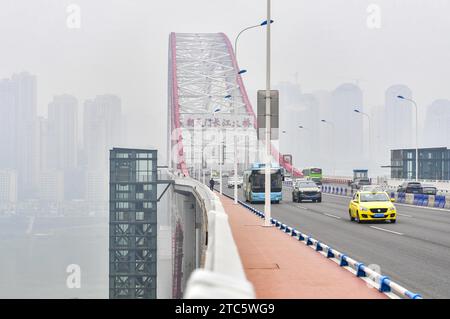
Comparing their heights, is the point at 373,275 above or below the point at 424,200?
above

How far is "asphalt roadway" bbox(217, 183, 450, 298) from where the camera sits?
1395 centimetres

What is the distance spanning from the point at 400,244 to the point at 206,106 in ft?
375

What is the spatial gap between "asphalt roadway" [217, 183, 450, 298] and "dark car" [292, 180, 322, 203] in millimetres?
15075

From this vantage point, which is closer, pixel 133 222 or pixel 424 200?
pixel 424 200

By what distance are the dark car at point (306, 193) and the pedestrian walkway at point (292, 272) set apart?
2913cm

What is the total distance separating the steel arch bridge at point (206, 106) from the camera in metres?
105

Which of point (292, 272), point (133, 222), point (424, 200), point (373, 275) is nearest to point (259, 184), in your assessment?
point (424, 200)

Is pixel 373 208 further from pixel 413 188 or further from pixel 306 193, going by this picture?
pixel 413 188

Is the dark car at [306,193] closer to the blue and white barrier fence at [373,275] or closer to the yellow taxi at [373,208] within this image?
the yellow taxi at [373,208]

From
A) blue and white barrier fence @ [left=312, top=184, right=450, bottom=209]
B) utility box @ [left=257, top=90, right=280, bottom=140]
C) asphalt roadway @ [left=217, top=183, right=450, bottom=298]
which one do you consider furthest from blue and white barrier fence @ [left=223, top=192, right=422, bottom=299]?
blue and white barrier fence @ [left=312, top=184, right=450, bottom=209]

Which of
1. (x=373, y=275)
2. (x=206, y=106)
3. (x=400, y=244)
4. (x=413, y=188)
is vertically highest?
(x=206, y=106)

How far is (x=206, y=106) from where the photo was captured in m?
134
